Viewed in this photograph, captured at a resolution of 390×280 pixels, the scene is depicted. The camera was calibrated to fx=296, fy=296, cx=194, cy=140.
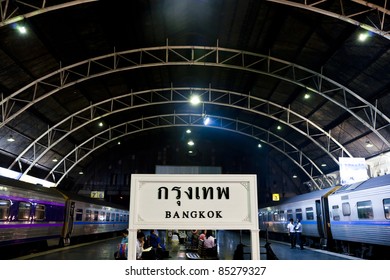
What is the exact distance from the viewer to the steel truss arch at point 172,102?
64.6 feet

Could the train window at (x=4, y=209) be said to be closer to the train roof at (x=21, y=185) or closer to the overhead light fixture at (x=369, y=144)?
the train roof at (x=21, y=185)

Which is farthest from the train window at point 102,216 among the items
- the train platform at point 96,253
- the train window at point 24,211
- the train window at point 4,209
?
the train window at point 4,209

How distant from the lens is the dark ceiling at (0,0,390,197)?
12.1m

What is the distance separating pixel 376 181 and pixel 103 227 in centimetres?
1803

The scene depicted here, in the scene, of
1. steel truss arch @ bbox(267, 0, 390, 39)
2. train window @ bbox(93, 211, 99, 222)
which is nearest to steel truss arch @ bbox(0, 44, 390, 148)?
steel truss arch @ bbox(267, 0, 390, 39)

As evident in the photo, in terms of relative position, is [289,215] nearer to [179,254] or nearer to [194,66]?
[179,254]

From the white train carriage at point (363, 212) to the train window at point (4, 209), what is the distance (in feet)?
40.7

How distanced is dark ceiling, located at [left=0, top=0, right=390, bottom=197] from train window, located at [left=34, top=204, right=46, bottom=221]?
18.0 feet

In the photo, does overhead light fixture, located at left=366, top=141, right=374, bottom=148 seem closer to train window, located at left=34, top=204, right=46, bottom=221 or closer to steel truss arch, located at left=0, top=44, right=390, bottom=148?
steel truss arch, located at left=0, top=44, right=390, bottom=148

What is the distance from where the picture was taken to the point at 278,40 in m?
14.0

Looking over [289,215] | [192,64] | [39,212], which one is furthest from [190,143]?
[39,212]

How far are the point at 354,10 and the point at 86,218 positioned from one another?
57.0 ft

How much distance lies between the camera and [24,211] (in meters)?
Answer: 11.1
